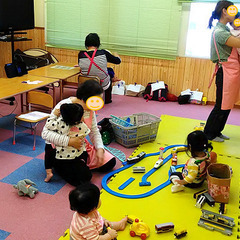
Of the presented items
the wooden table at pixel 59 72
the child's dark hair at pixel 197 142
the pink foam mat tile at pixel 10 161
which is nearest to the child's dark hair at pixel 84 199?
the child's dark hair at pixel 197 142

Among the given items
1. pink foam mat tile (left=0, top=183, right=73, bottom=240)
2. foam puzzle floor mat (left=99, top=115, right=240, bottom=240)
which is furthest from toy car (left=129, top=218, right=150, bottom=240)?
pink foam mat tile (left=0, top=183, right=73, bottom=240)

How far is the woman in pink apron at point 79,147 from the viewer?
2.54m

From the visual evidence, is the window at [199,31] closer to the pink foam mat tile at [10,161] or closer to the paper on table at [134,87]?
the paper on table at [134,87]

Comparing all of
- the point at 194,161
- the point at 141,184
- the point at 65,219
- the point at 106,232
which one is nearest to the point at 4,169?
the point at 65,219

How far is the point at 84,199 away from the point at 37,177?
1317mm

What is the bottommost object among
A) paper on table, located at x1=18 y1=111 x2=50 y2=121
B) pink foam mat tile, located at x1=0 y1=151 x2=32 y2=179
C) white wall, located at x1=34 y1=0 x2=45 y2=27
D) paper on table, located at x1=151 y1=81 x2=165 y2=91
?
pink foam mat tile, located at x1=0 y1=151 x2=32 y2=179

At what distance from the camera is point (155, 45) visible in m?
5.49

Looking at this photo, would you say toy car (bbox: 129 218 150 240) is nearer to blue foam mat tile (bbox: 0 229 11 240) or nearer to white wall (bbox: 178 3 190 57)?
blue foam mat tile (bbox: 0 229 11 240)

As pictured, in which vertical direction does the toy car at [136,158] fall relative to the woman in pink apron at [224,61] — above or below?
below

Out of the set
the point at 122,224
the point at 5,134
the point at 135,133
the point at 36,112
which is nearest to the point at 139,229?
the point at 122,224

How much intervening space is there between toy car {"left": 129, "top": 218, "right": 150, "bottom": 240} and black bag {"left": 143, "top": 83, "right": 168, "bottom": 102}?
3.54m

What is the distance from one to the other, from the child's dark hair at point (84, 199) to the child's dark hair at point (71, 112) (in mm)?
917

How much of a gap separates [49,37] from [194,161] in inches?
179

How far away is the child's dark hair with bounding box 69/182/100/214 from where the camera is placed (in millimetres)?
1586
